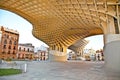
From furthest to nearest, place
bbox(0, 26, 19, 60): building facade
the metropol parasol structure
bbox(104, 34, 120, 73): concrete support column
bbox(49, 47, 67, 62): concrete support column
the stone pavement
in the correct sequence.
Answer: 1. bbox(0, 26, 19, 60): building facade
2. bbox(49, 47, 67, 62): concrete support column
3. the metropol parasol structure
4. bbox(104, 34, 120, 73): concrete support column
5. the stone pavement

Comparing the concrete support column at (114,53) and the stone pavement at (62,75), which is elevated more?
the concrete support column at (114,53)

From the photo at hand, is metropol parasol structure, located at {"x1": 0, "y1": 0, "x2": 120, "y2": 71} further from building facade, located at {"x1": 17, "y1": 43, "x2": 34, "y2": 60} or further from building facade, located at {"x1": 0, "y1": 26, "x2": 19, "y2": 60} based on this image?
building facade, located at {"x1": 17, "y1": 43, "x2": 34, "y2": 60}

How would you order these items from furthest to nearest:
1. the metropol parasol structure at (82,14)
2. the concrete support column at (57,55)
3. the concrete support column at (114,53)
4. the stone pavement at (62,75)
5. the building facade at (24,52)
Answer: the building facade at (24,52) → the concrete support column at (57,55) → the metropol parasol structure at (82,14) → the concrete support column at (114,53) → the stone pavement at (62,75)

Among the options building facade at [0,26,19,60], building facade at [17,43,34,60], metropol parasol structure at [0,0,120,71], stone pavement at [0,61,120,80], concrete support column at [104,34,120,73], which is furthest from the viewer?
building facade at [17,43,34,60]

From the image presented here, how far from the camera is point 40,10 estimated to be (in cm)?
2708

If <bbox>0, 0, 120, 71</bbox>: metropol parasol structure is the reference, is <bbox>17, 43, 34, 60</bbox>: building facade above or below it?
below

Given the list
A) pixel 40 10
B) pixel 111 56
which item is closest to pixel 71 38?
pixel 40 10

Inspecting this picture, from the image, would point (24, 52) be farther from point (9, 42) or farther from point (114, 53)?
point (114, 53)

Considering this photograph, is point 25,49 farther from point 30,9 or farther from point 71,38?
point 30,9

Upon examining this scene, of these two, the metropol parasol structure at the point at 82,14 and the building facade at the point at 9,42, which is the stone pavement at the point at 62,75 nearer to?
the metropol parasol structure at the point at 82,14

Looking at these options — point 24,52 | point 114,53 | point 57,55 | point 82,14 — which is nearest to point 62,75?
point 114,53

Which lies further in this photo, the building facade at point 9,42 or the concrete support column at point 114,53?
the building facade at point 9,42

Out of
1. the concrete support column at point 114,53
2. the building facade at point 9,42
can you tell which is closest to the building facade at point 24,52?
the building facade at point 9,42

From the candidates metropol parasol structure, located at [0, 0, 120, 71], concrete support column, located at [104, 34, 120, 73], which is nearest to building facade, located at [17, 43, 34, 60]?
metropol parasol structure, located at [0, 0, 120, 71]
